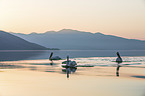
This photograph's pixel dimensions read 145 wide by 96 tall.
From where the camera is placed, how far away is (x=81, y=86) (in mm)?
24359

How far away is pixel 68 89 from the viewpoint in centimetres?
2295

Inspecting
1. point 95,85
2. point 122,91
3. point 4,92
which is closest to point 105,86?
point 95,85

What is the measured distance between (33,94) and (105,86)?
296 inches

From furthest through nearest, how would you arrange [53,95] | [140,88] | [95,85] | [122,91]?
[95,85] → [140,88] → [122,91] → [53,95]

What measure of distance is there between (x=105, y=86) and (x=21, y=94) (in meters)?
8.37

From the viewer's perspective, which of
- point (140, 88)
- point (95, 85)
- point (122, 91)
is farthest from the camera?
point (95, 85)

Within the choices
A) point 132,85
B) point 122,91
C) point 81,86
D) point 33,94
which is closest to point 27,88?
point 33,94

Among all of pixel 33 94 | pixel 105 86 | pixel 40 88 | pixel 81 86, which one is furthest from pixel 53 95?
pixel 105 86

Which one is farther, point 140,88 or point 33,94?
point 140,88

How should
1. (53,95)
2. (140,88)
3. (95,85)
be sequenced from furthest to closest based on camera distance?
(95,85) < (140,88) < (53,95)

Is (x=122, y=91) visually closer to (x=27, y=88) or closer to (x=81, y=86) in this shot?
(x=81, y=86)

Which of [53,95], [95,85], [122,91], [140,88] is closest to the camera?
[53,95]

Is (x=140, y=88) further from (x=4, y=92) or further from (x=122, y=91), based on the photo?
(x=4, y=92)

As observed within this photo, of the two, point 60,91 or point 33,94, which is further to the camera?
point 60,91
